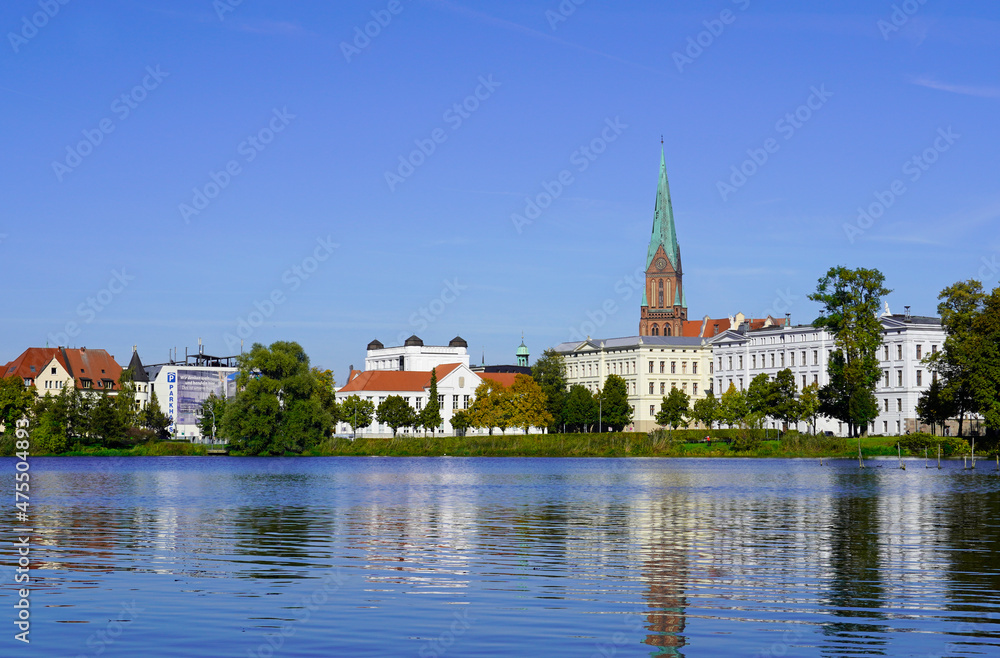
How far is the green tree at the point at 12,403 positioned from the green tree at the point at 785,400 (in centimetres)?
7501

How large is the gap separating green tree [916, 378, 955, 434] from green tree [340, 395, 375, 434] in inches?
3326

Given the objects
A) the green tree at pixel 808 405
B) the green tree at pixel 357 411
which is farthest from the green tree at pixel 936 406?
the green tree at pixel 357 411

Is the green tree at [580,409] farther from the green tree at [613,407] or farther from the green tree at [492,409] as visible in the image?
the green tree at [492,409]

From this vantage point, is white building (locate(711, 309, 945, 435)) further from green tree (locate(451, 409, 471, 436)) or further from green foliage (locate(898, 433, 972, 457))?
green tree (locate(451, 409, 471, 436))

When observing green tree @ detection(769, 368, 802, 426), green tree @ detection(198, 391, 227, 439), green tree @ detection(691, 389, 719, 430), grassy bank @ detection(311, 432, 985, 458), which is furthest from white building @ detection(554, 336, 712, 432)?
green tree @ detection(198, 391, 227, 439)

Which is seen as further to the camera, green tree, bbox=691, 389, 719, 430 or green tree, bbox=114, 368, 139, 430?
green tree, bbox=691, 389, 719, 430

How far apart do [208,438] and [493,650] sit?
470 ft

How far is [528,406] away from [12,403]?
200ft

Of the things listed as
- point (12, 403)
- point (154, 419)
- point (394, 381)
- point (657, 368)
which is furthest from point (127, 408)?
point (657, 368)

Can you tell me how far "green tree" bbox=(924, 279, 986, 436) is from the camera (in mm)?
88938

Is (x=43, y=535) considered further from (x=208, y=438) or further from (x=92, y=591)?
(x=208, y=438)

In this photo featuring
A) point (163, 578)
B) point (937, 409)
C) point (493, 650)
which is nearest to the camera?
point (493, 650)

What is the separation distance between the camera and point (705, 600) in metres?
18.8

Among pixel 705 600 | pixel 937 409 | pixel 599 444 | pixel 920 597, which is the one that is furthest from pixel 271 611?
pixel 599 444
